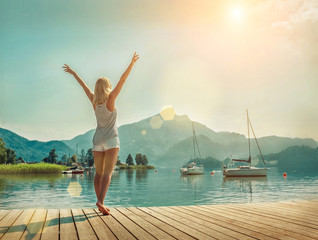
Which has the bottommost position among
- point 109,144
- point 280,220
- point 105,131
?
point 280,220

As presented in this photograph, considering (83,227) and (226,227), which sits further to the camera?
(226,227)

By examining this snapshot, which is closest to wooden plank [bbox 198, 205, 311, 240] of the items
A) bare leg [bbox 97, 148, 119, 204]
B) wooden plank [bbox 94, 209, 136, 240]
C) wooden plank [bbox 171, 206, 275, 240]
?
wooden plank [bbox 171, 206, 275, 240]

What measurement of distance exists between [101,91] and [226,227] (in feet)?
10.0

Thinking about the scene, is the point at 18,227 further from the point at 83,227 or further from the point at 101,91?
the point at 101,91

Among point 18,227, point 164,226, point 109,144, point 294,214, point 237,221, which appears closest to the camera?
point 18,227

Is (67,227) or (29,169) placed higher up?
(29,169)

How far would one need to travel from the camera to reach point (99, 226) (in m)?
4.24

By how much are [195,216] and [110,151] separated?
1945 mm

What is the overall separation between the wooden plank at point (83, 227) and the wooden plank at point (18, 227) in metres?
0.74

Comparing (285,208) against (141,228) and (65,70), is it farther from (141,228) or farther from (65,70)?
(65,70)

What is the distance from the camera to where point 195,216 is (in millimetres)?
5297

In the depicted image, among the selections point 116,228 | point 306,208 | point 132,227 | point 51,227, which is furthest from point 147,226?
point 306,208

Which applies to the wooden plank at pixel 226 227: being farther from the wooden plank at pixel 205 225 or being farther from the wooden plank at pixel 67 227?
the wooden plank at pixel 67 227

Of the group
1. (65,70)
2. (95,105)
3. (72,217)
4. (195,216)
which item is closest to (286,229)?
(195,216)
